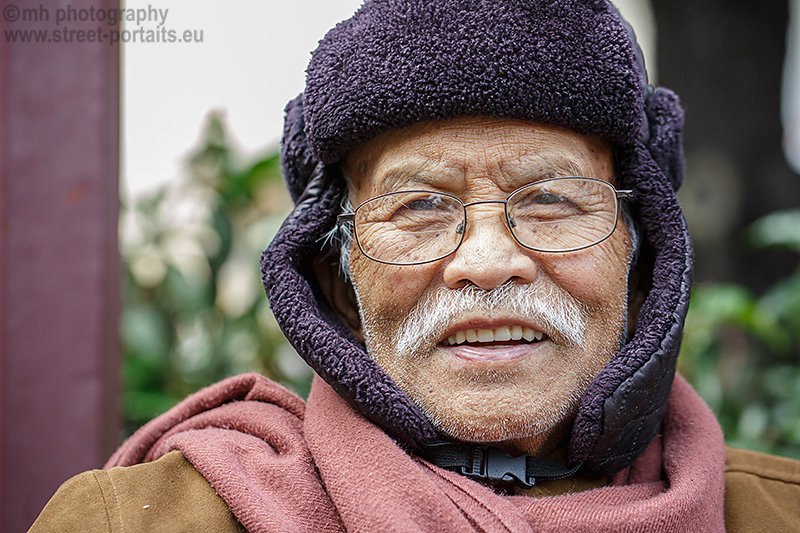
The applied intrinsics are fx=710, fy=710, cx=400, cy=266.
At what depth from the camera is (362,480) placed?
1.34 meters

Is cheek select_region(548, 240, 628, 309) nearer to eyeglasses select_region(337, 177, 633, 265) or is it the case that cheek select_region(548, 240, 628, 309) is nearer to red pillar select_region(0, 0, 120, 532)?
eyeglasses select_region(337, 177, 633, 265)

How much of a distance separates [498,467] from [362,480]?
312mm

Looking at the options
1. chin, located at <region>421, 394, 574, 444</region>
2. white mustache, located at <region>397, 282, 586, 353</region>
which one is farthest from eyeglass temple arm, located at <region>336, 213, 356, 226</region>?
chin, located at <region>421, 394, 574, 444</region>

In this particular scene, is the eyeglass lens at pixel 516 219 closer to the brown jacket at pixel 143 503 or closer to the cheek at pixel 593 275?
the cheek at pixel 593 275

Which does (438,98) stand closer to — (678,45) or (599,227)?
(599,227)

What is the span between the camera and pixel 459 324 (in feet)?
4.79

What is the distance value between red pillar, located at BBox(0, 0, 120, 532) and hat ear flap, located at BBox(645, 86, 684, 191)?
1.56 metres

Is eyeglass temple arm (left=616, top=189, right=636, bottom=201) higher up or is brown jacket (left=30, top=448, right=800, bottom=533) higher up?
eyeglass temple arm (left=616, top=189, right=636, bottom=201)

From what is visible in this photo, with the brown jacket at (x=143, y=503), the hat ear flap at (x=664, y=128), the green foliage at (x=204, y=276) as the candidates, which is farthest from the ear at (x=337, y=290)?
the green foliage at (x=204, y=276)

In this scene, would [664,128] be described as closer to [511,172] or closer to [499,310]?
[511,172]

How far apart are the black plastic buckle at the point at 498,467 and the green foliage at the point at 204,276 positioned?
66.1 inches

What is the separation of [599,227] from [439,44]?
52cm

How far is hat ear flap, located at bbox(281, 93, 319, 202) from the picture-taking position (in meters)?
1.70

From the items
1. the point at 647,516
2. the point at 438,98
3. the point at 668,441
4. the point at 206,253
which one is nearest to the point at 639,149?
the point at 438,98
